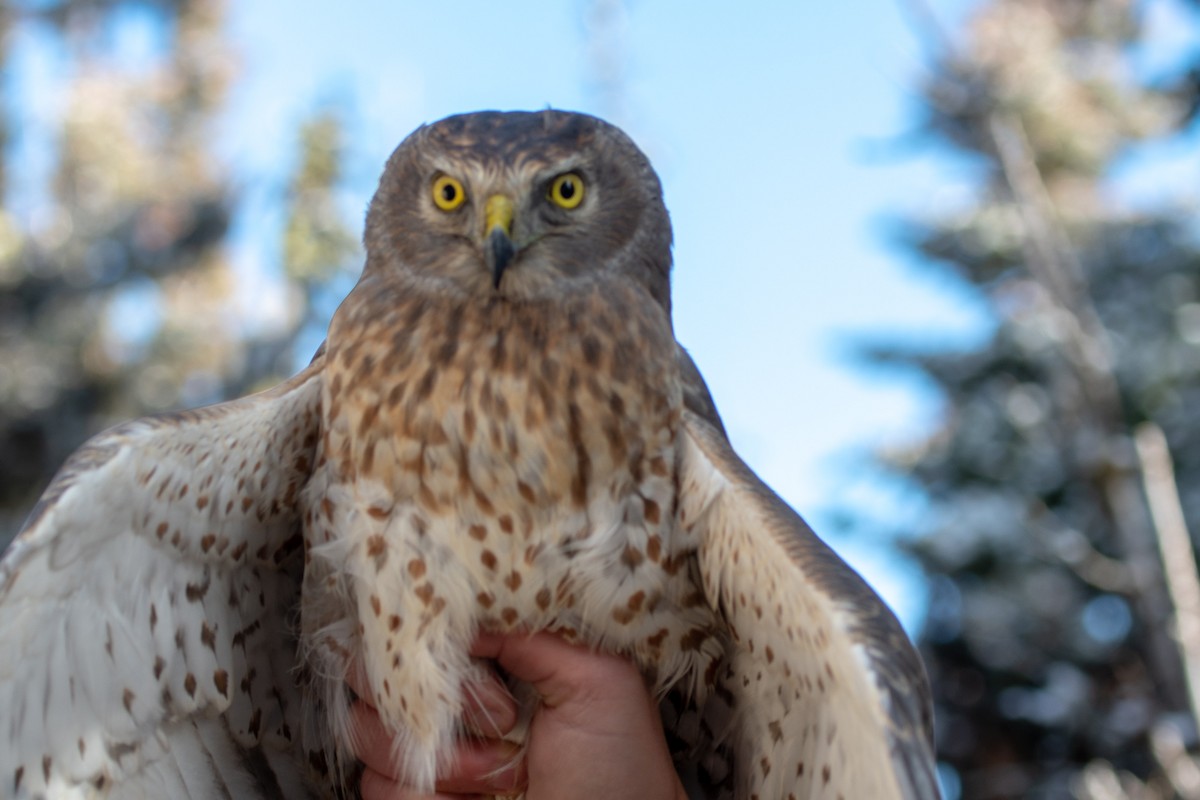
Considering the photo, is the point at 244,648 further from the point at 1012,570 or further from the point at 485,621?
the point at 1012,570

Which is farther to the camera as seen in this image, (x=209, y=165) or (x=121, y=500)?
(x=209, y=165)

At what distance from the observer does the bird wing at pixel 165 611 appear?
2.43 metres

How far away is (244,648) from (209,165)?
A: 2241 cm

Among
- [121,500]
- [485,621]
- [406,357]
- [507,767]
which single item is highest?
[406,357]

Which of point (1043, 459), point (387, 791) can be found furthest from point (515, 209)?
point (1043, 459)

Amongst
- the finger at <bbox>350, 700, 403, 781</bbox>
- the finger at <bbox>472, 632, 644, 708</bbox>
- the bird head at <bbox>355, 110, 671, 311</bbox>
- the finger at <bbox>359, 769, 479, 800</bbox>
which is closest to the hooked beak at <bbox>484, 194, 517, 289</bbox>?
the bird head at <bbox>355, 110, 671, 311</bbox>

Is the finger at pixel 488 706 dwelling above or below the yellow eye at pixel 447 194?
below

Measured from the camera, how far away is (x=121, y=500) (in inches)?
98.3

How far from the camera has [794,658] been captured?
2.53m

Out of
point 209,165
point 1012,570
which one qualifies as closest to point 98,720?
point 1012,570

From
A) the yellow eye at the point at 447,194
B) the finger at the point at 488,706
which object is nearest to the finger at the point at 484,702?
the finger at the point at 488,706

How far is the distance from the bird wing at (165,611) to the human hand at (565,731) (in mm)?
356

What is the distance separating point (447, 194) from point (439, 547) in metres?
0.95

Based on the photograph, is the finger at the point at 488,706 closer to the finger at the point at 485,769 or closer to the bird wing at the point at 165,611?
the finger at the point at 485,769
